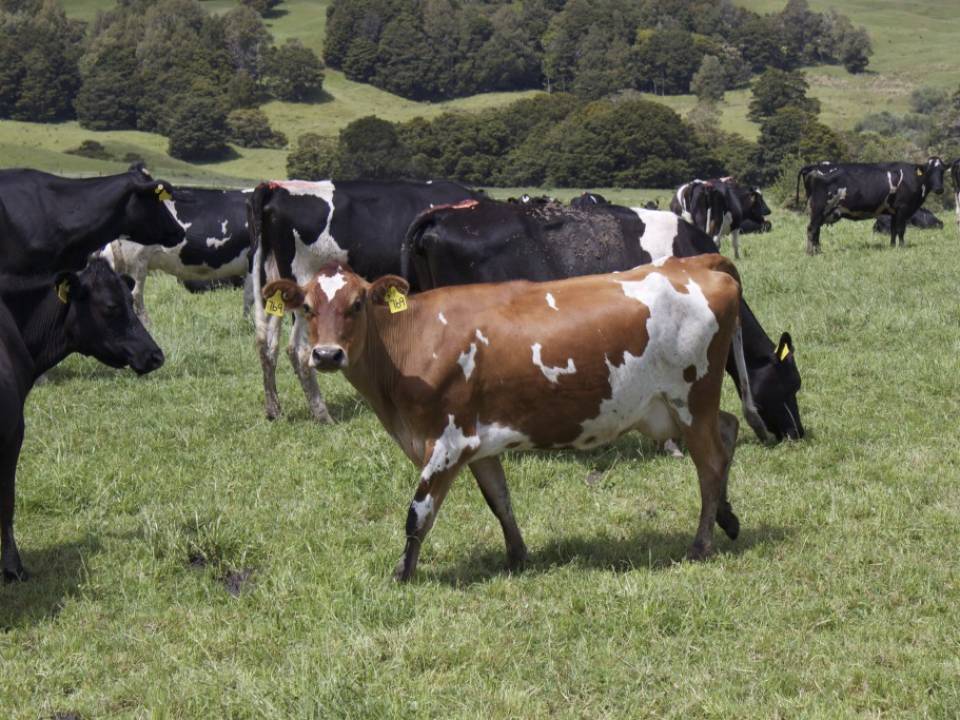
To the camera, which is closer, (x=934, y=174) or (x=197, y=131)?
(x=934, y=174)

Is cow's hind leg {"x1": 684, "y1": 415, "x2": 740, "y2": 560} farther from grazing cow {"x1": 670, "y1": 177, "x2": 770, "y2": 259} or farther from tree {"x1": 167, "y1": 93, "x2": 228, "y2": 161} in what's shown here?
tree {"x1": 167, "y1": 93, "x2": 228, "y2": 161}

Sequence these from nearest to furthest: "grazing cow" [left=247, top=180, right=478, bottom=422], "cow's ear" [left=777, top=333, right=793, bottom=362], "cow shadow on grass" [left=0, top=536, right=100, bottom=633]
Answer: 1. "cow shadow on grass" [left=0, top=536, right=100, bottom=633]
2. "cow's ear" [left=777, top=333, right=793, bottom=362]
3. "grazing cow" [left=247, top=180, right=478, bottom=422]

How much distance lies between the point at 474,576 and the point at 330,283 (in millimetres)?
1989

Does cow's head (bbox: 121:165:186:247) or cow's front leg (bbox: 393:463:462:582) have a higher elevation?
cow's front leg (bbox: 393:463:462:582)

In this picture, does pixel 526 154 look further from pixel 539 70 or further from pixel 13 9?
pixel 13 9

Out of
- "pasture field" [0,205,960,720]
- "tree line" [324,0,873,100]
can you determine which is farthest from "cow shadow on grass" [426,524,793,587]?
"tree line" [324,0,873,100]

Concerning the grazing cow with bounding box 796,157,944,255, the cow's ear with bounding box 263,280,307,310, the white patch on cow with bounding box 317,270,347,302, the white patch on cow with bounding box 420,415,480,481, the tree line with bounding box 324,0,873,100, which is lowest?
the tree line with bounding box 324,0,873,100

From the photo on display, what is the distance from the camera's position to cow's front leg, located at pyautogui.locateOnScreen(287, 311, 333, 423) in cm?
1140

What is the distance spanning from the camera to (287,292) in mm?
7074

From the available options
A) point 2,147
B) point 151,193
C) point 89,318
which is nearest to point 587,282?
point 89,318

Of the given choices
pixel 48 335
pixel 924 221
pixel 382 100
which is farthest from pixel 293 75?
pixel 48 335

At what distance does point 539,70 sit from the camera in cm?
14925

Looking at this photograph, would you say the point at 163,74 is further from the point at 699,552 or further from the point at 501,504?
the point at 699,552

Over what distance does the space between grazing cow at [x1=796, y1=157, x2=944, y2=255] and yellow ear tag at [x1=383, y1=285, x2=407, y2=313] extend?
18977 mm
